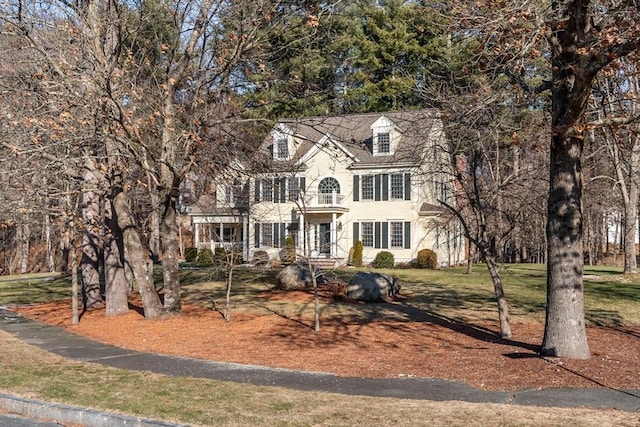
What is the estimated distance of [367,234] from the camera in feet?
127

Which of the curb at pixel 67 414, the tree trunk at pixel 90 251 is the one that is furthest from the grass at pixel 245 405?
the tree trunk at pixel 90 251

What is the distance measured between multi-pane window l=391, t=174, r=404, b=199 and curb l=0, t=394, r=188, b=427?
30.2 meters

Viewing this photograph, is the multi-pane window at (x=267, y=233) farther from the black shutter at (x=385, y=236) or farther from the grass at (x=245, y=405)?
the grass at (x=245, y=405)

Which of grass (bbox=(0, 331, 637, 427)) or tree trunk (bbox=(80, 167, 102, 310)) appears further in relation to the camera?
tree trunk (bbox=(80, 167, 102, 310))

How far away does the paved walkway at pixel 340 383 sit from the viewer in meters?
8.81

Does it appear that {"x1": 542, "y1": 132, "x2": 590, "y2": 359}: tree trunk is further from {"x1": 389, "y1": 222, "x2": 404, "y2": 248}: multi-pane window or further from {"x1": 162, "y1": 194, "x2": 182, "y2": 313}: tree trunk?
{"x1": 389, "y1": 222, "x2": 404, "y2": 248}: multi-pane window

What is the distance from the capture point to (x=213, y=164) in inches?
637

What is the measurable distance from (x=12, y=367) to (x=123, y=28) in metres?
8.63

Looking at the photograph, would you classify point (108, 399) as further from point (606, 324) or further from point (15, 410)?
point (606, 324)

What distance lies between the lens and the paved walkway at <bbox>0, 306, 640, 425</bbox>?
881 centimetres

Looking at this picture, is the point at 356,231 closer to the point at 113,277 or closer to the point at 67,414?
the point at 113,277

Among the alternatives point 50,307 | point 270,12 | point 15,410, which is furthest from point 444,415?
point 50,307

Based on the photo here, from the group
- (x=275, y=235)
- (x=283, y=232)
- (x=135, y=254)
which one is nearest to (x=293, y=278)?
(x=135, y=254)

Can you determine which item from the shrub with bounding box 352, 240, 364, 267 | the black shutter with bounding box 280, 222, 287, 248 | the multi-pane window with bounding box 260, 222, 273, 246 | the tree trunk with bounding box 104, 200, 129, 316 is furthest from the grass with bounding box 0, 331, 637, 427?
the multi-pane window with bounding box 260, 222, 273, 246
